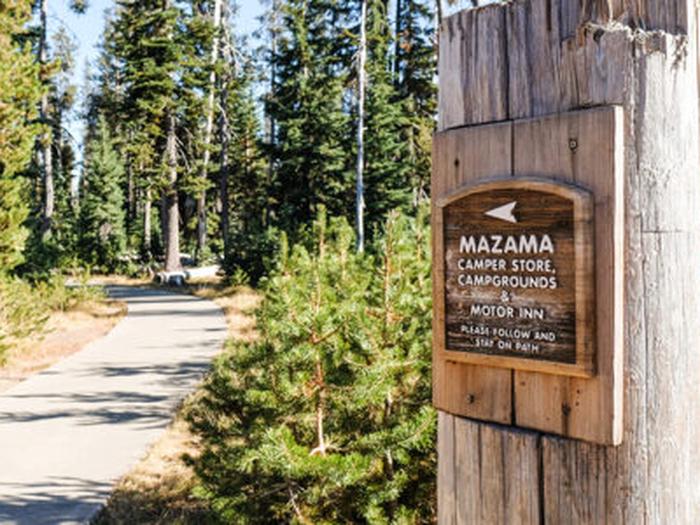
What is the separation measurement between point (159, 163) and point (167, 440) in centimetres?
1997

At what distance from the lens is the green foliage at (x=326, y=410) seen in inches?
138

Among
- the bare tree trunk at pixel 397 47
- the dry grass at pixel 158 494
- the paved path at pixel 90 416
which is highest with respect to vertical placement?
the bare tree trunk at pixel 397 47

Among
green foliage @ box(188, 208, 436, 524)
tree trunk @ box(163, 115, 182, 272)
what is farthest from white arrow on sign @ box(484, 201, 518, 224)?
tree trunk @ box(163, 115, 182, 272)

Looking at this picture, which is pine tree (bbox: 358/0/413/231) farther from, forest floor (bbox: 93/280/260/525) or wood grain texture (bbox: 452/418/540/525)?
wood grain texture (bbox: 452/418/540/525)

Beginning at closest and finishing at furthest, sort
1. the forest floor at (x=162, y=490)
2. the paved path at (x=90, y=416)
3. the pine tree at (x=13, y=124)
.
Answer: the forest floor at (x=162, y=490) < the paved path at (x=90, y=416) < the pine tree at (x=13, y=124)

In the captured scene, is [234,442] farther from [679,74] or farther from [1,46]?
[1,46]

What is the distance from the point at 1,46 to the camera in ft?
43.0

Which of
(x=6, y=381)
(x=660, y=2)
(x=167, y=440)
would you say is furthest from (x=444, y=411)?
(x=6, y=381)

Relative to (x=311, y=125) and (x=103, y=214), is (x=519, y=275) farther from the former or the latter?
(x=103, y=214)

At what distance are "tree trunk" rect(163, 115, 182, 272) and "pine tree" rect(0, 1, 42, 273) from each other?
1084cm

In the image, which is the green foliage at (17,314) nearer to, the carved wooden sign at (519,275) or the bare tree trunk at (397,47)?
the carved wooden sign at (519,275)

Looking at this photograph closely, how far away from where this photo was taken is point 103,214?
3553 centimetres

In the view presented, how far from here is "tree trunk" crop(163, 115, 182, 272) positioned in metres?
25.1

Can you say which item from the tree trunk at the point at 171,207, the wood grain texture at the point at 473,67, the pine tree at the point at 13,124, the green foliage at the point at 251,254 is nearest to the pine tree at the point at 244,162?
the tree trunk at the point at 171,207
